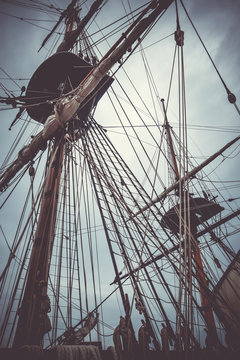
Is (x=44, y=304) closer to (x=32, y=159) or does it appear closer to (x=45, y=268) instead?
(x=45, y=268)

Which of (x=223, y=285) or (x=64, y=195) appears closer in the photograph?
(x=64, y=195)

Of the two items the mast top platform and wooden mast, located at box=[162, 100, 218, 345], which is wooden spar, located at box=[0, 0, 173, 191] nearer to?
the mast top platform

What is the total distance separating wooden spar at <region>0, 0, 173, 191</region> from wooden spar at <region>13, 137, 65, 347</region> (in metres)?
1.98

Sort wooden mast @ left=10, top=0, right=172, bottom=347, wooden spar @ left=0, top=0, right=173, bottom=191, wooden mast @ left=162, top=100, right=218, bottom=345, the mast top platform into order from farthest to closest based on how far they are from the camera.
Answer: the mast top platform → wooden spar @ left=0, top=0, right=173, bottom=191 → wooden mast @ left=10, top=0, right=172, bottom=347 → wooden mast @ left=162, top=100, right=218, bottom=345

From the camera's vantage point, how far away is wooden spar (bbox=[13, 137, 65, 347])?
2.50 meters

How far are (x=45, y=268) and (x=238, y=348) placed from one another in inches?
109

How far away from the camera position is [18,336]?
246 centimetres

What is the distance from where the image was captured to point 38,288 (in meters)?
2.79

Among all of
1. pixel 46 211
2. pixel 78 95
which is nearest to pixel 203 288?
pixel 46 211

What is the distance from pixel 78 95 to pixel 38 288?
14.1 feet

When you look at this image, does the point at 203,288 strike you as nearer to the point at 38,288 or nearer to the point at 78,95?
the point at 38,288

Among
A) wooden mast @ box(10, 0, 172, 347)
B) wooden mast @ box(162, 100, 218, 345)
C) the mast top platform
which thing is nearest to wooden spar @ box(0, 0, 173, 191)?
wooden mast @ box(10, 0, 172, 347)

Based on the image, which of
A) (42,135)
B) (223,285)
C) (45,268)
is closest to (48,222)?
(45,268)

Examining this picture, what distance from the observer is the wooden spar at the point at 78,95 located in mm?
3791
